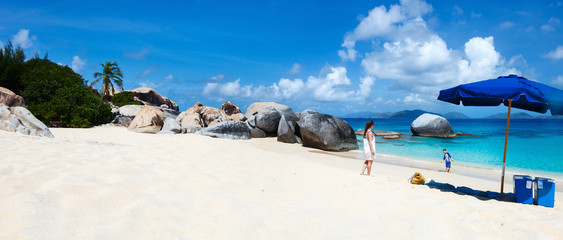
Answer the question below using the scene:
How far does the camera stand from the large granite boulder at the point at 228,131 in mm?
16141

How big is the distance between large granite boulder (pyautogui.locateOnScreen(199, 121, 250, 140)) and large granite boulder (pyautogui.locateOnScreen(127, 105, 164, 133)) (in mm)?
3155

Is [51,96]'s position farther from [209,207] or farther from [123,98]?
[209,207]

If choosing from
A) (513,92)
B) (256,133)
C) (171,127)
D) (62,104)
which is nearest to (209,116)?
(256,133)

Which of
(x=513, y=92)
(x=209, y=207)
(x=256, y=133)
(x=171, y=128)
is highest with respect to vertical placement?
(x=513, y=92)

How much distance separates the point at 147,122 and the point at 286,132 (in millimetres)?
8646

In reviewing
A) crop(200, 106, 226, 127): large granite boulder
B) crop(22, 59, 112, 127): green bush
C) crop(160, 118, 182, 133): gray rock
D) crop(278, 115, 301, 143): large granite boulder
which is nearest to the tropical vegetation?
crop(22, 59, 112, 127): green bush

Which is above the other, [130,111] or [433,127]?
[433,127]

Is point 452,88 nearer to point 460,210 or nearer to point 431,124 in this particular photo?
point 460,210

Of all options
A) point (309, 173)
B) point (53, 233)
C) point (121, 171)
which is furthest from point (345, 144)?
point (53, 233)

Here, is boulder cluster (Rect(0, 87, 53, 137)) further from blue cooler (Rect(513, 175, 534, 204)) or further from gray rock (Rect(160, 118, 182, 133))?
blue cooler (Rect(513, 175, 534, 204))

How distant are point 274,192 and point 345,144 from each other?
A: 41.2 ft

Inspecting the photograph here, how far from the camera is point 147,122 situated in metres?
17.3

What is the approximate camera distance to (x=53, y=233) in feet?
9.09

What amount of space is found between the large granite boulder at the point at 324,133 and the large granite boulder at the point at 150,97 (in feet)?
78.5
